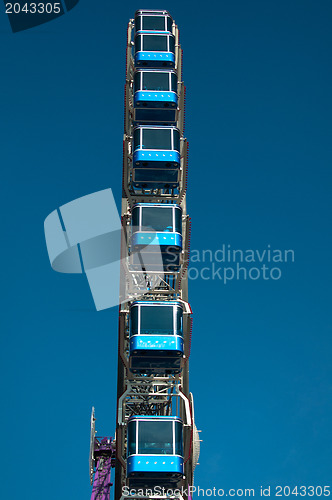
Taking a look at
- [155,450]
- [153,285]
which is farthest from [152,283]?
[155,450]

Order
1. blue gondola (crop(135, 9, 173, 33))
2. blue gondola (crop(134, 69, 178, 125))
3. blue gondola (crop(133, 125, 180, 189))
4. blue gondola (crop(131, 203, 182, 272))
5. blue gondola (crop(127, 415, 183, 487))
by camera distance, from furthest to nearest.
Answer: blue gondola (crop(135, 9, 173, 33)) → blue gondola (crop(134, 69, 178, 125)) → blue gondola (crop(133, 125, 180, 189)) → blue gondola (crop(131, 203, 182, 272)) → blue gondola (crop(127, 415, 183, 487))

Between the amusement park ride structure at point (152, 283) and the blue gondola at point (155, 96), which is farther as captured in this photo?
the blue gondola at point (155, 96)

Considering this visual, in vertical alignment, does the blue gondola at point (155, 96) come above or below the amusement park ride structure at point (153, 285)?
above

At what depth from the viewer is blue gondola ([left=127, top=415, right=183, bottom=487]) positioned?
126 ft

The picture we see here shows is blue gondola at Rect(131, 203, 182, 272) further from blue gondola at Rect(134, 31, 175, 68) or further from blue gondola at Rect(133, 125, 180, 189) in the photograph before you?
blue gondola at Rect(134, 31, 175, 68)

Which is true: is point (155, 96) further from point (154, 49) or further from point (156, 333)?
point (156, 333)

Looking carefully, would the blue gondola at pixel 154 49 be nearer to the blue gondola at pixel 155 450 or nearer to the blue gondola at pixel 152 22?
the blue gondola at pixel 152 22

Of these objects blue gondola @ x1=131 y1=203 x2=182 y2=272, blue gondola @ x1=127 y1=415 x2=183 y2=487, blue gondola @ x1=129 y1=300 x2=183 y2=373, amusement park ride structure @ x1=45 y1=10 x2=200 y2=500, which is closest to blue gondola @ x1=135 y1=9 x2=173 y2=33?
amusement park ride structure @ x1=45 y1=10 x2=200 y2=500

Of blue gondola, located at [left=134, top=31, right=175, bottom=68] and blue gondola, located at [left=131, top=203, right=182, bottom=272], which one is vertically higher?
blue gondola, located at [left=134, top=31, right=175, bottom=68]

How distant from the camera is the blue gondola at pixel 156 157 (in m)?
46.9

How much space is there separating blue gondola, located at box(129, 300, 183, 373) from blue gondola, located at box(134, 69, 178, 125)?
12.4 metres

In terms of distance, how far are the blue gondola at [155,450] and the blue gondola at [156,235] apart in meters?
8.59

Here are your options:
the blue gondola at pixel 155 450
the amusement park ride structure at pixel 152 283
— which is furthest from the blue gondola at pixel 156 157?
the blue gondola at pixel 155 450

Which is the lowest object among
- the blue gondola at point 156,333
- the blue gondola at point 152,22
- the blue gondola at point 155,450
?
the blue gondola at point 155,450
